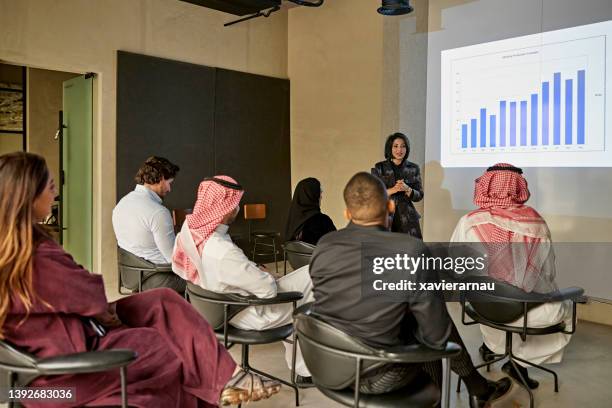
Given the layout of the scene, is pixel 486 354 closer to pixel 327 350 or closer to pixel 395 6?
pixel 327 350

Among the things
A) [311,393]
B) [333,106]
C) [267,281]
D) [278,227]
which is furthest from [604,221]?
[278,227]

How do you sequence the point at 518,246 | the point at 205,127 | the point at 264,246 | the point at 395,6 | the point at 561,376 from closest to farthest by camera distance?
the point at 518,246 < the point at 561,376 < the point at 395,6 < the point at 205,127 < the point at 264,246

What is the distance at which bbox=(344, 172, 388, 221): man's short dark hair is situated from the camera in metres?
2.01

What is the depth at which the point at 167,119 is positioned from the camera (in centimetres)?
631

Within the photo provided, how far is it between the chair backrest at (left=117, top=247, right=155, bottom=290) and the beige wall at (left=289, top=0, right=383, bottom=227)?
3.74 m

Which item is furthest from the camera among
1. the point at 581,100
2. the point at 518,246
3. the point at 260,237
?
the point at 260,237

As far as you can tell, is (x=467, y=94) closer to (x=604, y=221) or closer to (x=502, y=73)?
(x=502, y=73)

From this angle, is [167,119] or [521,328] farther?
[167,119]

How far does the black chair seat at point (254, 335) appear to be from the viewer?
2.70 meters

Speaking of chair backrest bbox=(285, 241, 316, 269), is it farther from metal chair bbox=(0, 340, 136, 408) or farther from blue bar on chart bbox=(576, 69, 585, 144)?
blue bar on chart bbox=(576, 69, 585, 144)

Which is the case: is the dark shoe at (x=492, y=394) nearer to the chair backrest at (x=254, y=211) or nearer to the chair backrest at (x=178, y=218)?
the chair backrest at (x=178, y=218)

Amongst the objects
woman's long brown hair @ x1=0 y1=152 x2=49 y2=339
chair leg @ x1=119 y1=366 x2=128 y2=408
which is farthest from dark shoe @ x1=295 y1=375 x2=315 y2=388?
woman's long brown hair @ x1=0 y1=152 x2=49 y2=339

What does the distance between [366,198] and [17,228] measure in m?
1.12

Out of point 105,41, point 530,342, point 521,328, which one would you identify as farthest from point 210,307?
point 105,41
